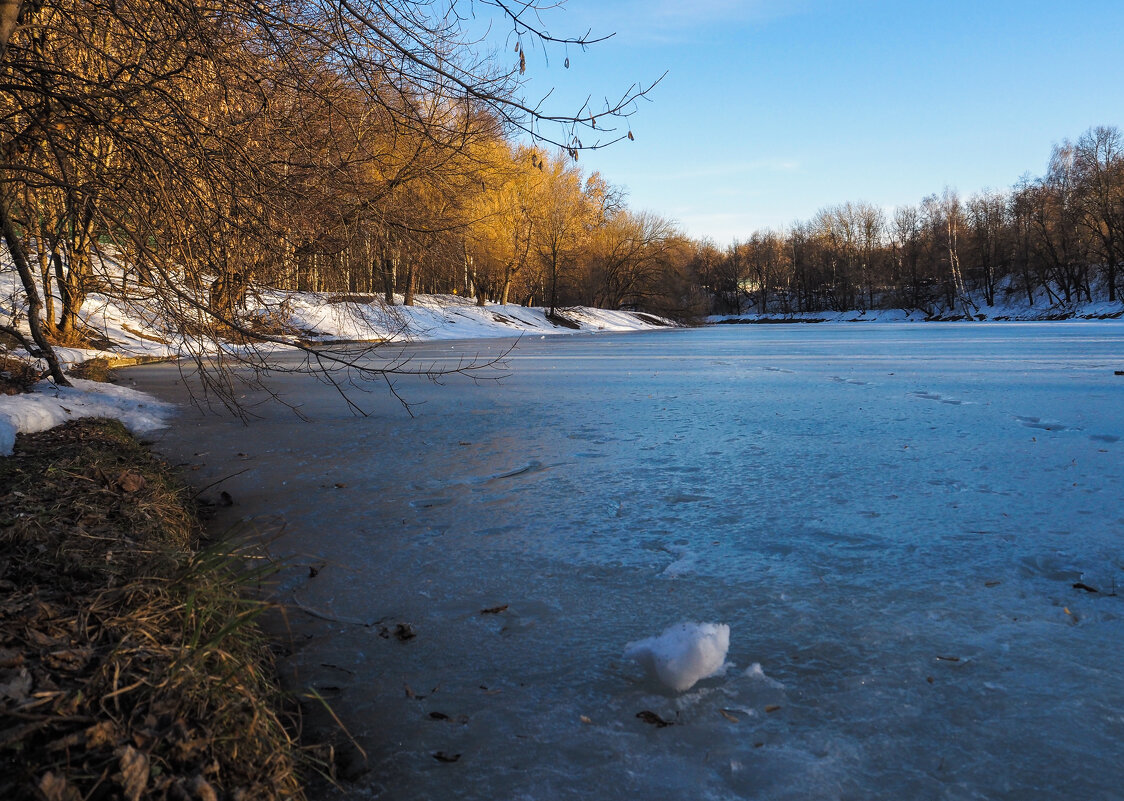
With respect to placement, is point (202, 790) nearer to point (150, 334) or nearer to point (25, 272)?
point (25, 272)

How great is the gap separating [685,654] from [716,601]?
53cm

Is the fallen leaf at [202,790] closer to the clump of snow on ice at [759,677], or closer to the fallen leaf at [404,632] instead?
the fallen leaf at [404,632]

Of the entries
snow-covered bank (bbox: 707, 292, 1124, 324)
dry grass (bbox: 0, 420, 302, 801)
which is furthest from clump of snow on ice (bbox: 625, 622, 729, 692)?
snow-covered bank (bbox: 707, 292, 1124, 324)

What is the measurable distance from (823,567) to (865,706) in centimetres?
97

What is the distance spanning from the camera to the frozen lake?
1603mm

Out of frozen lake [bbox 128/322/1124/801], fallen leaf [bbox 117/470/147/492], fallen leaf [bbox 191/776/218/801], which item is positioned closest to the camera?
fallen leaf [bbox 191/776/218/801]

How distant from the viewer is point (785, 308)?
78.6 meters

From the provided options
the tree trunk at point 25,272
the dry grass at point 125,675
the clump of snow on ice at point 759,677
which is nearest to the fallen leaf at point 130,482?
the dry grass at point 125,675

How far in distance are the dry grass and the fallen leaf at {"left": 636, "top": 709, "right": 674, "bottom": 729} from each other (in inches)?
31.1

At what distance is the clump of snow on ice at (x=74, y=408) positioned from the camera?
16.2 feet

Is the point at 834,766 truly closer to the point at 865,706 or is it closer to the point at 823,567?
the point at 865,706

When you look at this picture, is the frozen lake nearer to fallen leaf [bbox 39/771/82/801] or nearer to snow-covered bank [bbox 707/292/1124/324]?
fallen leaf [bbox 39/771/82/801]

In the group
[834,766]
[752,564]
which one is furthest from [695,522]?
[834,766]

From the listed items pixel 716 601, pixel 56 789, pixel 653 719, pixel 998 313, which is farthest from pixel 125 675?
pixel 998 313
